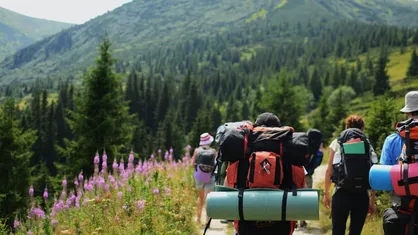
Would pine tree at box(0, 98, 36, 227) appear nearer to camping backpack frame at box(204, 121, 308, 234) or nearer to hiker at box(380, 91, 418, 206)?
camping backpack frame at box(204, 121, 308, 234)

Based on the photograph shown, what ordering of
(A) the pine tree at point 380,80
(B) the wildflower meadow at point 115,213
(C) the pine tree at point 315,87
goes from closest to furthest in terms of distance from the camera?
(B) the wildflower meadow at point 115,213
(A) the pine tree at point 380,80
(C) the pine tree at point 315,87

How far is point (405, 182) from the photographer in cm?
363

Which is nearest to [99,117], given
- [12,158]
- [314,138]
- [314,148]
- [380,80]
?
[12,158]

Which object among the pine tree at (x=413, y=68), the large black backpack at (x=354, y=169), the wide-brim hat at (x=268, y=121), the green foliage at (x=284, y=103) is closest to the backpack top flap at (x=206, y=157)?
the large black backpack at (x=354, y=169)

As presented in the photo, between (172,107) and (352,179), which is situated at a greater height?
(352,179)

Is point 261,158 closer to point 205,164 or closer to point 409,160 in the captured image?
point 409,160

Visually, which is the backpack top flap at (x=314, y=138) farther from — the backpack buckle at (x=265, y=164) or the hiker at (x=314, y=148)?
the backpack buckle at (x=265, y=164)

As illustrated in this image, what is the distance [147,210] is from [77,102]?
16.0 metres

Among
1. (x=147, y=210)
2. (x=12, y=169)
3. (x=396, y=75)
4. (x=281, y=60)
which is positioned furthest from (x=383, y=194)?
(x=281, y=60)

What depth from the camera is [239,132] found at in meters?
3.67

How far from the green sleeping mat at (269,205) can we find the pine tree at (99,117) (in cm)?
1688

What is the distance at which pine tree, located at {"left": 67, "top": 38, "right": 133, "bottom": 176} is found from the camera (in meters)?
20.3

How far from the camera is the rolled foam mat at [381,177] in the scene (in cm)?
372

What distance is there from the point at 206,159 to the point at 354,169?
138 inches
